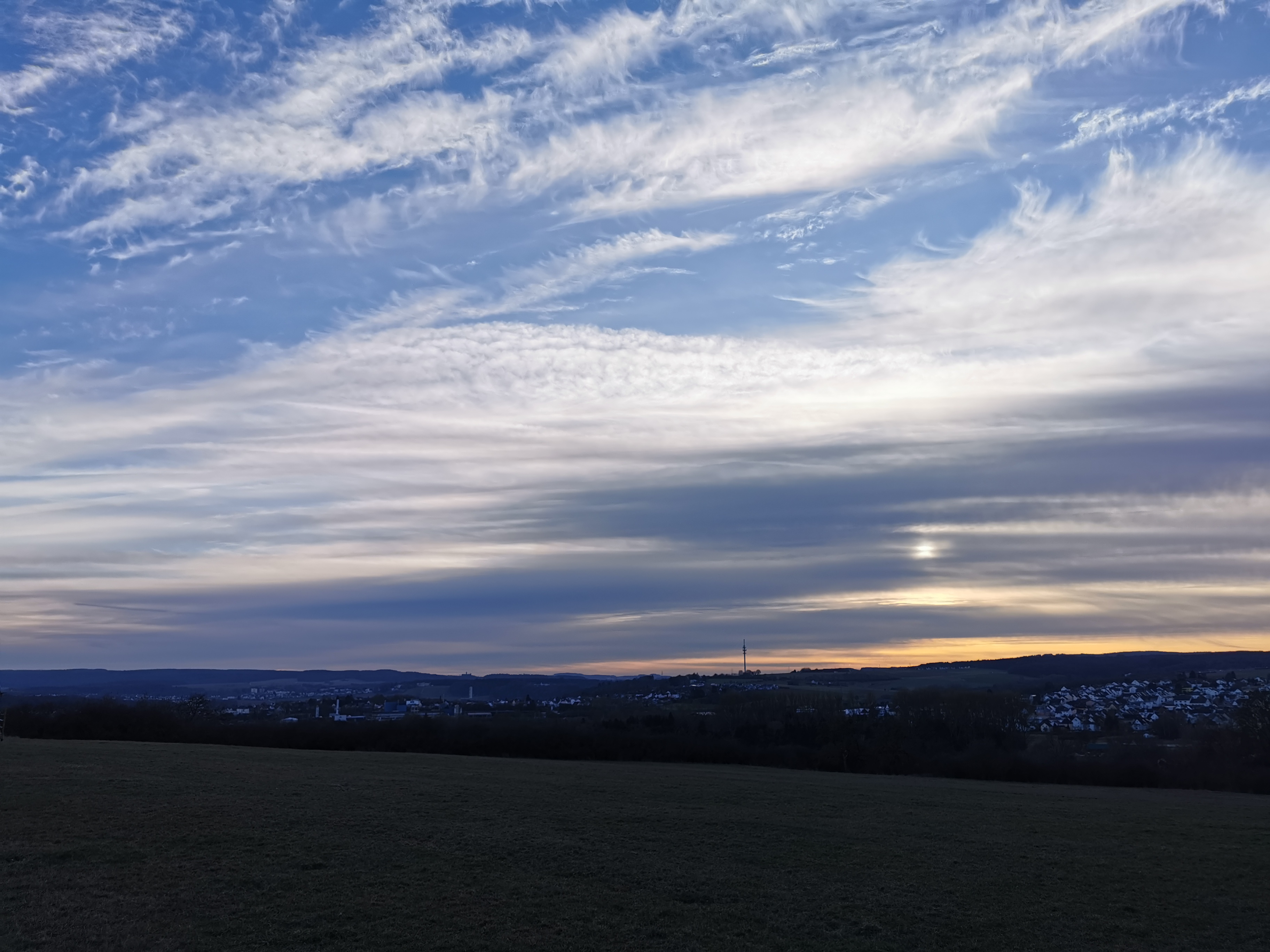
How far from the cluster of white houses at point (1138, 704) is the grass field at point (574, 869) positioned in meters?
57.2

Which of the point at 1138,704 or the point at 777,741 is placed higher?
the point at 777,741

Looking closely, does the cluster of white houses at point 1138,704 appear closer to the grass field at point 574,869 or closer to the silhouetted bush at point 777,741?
the silhouetted bush at point 777,741

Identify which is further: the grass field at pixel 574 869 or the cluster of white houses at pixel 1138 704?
the cluster of white houses at pixel 1138 704

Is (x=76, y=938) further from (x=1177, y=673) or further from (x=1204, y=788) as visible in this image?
(x=1177, y=673)

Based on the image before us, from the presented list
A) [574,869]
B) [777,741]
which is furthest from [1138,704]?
[574,869]

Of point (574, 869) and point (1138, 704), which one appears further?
point (1138, 704)

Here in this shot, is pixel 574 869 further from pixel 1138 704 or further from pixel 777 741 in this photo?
pixel 1138 704

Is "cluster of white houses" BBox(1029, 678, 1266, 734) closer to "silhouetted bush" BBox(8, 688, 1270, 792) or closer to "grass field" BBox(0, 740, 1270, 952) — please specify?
"silhouetted bush" BBox(8, 688, 1270, 792)

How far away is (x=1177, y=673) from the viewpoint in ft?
470

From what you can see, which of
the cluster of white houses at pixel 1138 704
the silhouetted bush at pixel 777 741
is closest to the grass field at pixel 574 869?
the silhouetted bush at pixel 777 741

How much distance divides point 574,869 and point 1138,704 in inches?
4218

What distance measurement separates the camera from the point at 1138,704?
10906cm

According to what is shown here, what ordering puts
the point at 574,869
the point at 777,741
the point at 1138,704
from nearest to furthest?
the point at 574,869, the point at 777,741, the point at 1138,704

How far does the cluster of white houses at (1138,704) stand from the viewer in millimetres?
87250
